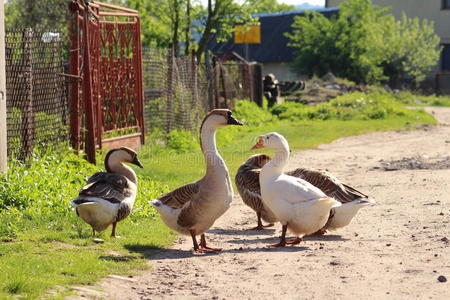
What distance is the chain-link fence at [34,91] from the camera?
11.6 meters

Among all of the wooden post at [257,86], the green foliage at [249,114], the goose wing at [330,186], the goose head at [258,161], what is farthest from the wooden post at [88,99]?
the wooden post at [257,86]

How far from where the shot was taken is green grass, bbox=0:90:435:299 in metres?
6.99

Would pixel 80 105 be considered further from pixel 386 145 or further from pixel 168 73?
pixel 386 145

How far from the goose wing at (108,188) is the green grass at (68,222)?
1.50ft

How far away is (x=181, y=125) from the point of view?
763 inches

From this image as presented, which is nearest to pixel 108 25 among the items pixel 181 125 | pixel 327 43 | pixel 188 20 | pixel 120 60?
pixel 120 60

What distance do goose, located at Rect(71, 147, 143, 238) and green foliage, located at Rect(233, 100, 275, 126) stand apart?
49.1 ft

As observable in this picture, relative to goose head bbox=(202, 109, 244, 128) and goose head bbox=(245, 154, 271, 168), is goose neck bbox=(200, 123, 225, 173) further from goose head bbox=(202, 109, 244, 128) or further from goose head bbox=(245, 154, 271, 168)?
goose head bbox=(245, 154, 271, 168)

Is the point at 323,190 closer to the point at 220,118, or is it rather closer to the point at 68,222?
the point at 220,118

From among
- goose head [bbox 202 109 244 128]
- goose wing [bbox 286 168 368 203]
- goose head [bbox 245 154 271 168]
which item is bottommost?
goose wing [bbox 286 168 368 203]

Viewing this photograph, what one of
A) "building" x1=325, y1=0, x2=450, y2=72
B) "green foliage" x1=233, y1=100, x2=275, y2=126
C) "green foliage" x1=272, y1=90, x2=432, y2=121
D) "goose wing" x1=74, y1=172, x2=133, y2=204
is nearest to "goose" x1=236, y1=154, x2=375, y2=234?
"goose wing" x1=74, y1=172, x2=133, y2=204

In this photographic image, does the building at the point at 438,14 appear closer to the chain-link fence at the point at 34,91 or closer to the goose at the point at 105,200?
the chain-link fence at the point at 34,91

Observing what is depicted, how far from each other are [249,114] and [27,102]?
13847 mm

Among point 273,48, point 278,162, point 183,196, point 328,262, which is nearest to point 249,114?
point 278,162
